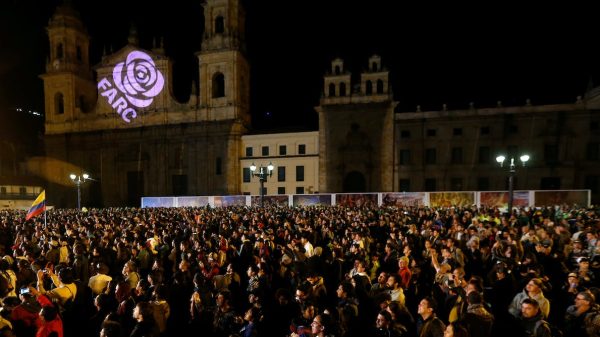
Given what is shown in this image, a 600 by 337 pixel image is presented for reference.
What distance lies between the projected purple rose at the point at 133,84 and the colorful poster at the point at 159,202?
51.6 feet

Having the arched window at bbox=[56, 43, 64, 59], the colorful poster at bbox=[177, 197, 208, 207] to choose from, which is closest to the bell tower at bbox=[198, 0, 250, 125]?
the colorful poster at bbox=[177, 197, 208, 207]

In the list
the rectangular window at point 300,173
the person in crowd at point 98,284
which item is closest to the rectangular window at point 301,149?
the rectangular window at point 300,173

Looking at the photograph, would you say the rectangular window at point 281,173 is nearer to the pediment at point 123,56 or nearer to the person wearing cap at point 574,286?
the pediment at point 123,56

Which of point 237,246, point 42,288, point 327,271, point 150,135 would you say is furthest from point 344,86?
point 42,288

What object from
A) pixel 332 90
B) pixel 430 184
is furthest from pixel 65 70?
pixel 430 184

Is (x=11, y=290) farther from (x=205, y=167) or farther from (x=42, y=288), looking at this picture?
(x=205, y=167)

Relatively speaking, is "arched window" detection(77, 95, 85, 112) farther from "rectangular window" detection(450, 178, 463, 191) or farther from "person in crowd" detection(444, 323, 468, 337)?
"person in crowd" detection(444, 323, 468, 337)

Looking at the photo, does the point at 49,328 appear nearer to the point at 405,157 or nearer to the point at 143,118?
the point at 405,157

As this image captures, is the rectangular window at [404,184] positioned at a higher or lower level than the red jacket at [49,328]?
lower

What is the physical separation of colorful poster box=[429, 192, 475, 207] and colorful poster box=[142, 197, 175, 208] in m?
22.0

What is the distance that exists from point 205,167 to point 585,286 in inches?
1485

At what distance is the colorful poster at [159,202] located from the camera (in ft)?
102

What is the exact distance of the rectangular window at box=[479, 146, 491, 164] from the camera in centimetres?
3603

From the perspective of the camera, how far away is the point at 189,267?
7.36m
